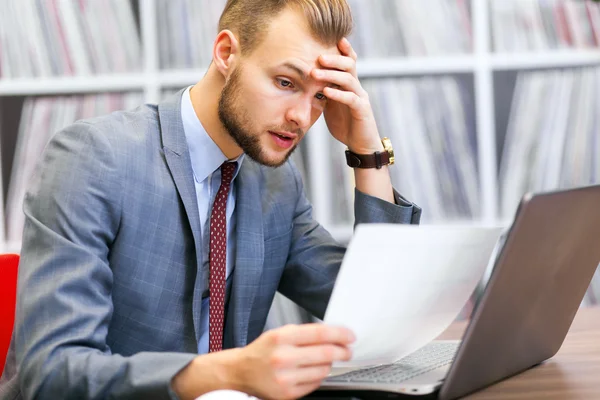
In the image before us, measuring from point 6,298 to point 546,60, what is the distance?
188 cm

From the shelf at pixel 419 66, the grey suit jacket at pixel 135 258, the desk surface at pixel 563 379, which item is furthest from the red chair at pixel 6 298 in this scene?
the shelf at pixel 419 66

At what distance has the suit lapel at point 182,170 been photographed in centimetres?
130

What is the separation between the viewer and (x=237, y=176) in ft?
4.91

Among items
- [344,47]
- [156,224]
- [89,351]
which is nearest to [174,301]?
[156,224]

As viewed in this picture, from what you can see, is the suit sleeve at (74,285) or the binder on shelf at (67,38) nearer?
the suit sleeve at (74,285)

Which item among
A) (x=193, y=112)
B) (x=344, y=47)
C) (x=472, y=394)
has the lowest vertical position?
(x=472, y=394)

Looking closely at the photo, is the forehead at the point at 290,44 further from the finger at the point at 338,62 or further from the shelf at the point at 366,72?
the shelf at the point at 366,72

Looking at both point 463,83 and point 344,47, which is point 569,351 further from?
point 463,83

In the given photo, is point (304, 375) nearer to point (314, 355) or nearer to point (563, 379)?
point (314, 355)

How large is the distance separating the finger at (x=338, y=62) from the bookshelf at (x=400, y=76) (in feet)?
3.61

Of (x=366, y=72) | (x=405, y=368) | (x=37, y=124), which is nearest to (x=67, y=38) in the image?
(x=37, y=124)

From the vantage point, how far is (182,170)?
1.34 metres

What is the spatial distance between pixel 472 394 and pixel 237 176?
70 cm

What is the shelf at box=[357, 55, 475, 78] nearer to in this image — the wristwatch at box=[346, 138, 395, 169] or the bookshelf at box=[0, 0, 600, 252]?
the bookshelf at box=[0, 0, 600, 252]
